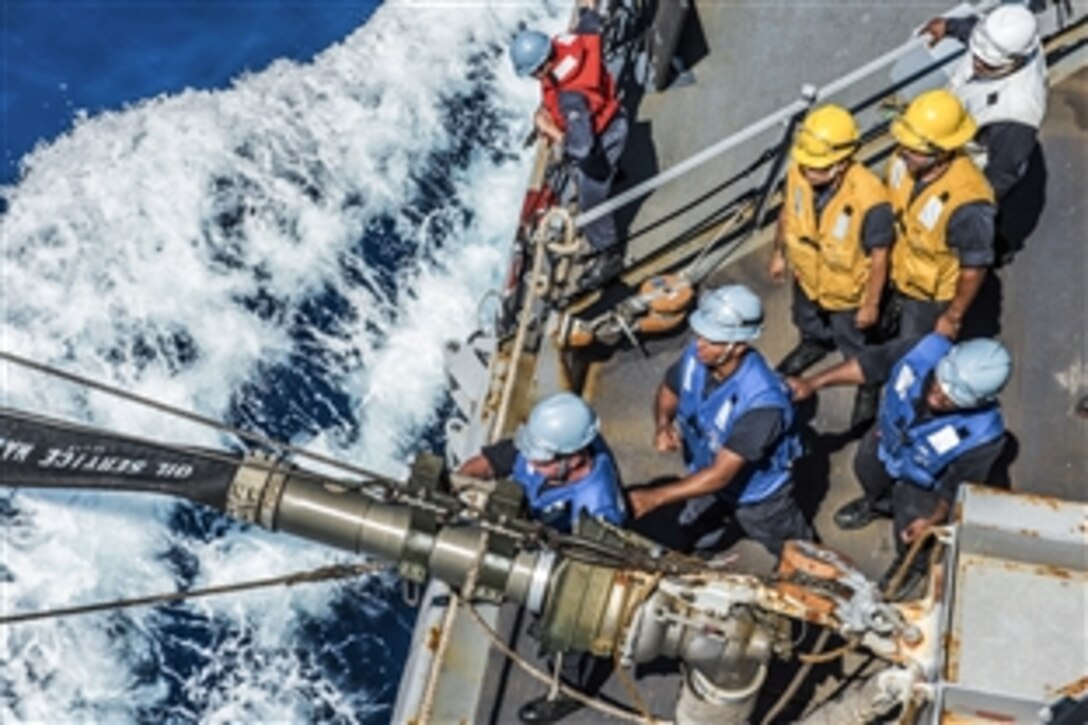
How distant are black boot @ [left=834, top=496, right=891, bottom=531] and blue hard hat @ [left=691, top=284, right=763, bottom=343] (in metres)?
1.73

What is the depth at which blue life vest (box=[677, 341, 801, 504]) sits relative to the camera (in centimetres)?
662

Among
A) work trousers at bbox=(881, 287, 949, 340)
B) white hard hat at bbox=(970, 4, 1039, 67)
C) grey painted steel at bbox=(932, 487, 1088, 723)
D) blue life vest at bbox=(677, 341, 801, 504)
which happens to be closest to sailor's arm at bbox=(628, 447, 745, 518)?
blue life vest at bbox=(677, 341, 801, 504)

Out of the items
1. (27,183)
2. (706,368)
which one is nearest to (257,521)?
(706,368)

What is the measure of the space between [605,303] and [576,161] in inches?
33.1

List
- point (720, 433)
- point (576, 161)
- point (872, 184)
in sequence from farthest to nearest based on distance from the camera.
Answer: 1. point (576, 161)
2. point (872, 184)
3. point (720, 433)

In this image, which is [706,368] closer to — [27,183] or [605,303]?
[605,303]

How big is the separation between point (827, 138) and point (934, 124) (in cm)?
50

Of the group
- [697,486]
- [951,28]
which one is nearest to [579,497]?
[697,486]

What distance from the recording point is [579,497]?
641 centimetres

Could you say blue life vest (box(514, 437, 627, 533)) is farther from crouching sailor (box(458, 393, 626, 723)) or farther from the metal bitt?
the metal bitt

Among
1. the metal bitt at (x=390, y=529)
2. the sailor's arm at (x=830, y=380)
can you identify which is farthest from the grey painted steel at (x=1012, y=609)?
the metal bitt at (x=390, y=529)

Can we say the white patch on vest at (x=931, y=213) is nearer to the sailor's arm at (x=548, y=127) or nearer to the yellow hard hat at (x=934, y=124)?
the yellow hard hat at (x=934, y=124)

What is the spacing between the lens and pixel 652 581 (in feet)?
17.5

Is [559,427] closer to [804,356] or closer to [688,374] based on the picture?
[688,374]
